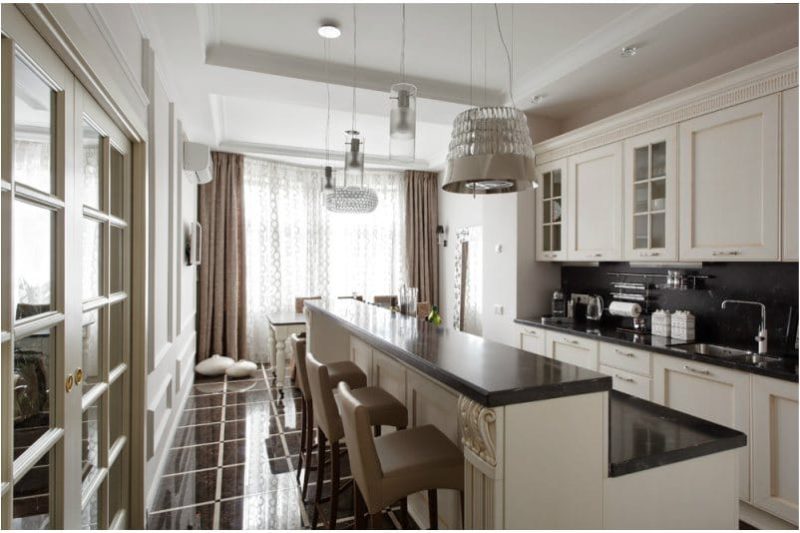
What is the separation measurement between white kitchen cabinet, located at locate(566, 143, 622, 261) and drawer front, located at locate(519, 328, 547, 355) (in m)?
0.72

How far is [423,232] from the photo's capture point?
7.06 m

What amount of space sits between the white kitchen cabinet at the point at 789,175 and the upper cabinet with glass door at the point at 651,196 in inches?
25.3

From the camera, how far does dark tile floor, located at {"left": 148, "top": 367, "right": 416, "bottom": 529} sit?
2359mm

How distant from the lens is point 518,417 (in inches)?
46.2

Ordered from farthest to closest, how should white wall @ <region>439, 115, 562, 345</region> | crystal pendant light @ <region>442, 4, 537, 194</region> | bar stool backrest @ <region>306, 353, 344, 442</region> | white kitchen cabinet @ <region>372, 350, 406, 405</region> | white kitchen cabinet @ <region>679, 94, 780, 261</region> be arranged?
white wall @ <region>439, 115, 562, 345</region> → white kitchen cabinet @ <region>679, 94, 780, 261</region> → white kitchen cabinet @ <region>372, 350, 406, 405</region> → bar stool backrest @ <region>306, 353, 344, 442</region> → crystal pendant light @ <region>442, 4, 537, 194</region>

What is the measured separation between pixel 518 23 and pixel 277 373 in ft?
13.2

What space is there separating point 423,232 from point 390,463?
5.65 meters

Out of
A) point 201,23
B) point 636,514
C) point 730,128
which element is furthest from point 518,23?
point 636,514

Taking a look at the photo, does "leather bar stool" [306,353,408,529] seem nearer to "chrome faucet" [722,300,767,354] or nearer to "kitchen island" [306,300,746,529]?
"kitchen island" [306,300,746,529]

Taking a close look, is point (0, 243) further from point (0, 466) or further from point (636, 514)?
point (636, 514)

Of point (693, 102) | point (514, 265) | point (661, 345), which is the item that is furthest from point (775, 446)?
point (514, 265)

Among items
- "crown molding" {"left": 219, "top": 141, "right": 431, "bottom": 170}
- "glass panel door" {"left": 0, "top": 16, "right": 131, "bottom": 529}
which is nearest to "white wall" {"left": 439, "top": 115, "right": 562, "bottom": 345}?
"crown molding" {"left": 219, "top": 141, "right": 431, "bottom": 170}

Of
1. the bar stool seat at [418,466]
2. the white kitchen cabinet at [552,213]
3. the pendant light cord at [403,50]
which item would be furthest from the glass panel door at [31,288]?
the white kitchen cabinet at [552,213]

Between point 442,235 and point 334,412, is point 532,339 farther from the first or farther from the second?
point 442,235
